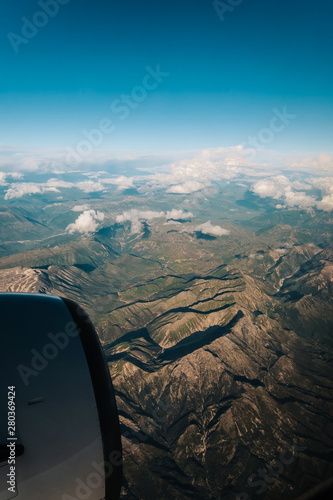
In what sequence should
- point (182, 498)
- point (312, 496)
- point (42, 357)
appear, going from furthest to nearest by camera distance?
1. point (182, 498)
2. point (42, 357)
3. point (312, 496)

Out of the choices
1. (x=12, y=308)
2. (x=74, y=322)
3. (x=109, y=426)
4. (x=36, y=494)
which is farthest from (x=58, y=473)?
(x=12, y=308)

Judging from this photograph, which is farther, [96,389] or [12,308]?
[12,308]

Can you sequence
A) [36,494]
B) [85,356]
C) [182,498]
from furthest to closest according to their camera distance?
[182,498] → [85,356] → [36,494]

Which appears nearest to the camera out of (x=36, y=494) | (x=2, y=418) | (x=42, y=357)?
(x=36, y=494)

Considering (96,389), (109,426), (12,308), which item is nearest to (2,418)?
(96,389)

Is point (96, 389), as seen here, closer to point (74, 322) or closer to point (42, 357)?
point (42, 357)

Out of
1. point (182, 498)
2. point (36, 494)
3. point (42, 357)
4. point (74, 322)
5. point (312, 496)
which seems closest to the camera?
point (312, 496)

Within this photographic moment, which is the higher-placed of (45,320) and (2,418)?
(45,320)

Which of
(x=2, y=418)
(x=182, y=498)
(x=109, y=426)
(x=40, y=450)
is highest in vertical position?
(x=2, y=418)

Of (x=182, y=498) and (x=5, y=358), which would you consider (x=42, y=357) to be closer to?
(x=5, y=358)
